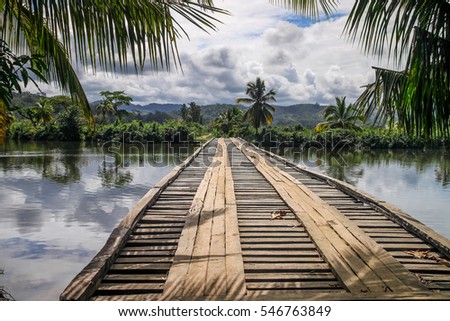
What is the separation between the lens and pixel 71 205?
32.7 feet

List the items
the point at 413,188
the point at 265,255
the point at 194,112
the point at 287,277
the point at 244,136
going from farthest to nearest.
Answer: the point at 194,112
the point at 244,136
the point at 413,188
the point at 265,255
the point at 287,277

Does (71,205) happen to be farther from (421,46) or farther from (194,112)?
(194,112)

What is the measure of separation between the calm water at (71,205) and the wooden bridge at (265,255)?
1.78 metres

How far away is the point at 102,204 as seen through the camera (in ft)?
33.3

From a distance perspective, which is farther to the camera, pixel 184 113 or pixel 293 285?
pixel 184 113

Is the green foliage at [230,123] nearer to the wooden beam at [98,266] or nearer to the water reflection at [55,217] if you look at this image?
the water reflection at [55,217]

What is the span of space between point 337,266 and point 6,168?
17.3 metres

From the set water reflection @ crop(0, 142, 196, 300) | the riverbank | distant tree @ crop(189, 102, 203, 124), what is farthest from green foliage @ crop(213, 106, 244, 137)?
water reflection @ crop(0, 142, 196, 300)

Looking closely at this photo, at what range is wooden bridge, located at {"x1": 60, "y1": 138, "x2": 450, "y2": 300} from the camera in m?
2.34

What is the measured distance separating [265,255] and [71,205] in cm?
797

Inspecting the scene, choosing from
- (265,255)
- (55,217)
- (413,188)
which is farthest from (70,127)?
(265,255)

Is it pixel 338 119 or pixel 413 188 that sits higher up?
pixel 338 119
